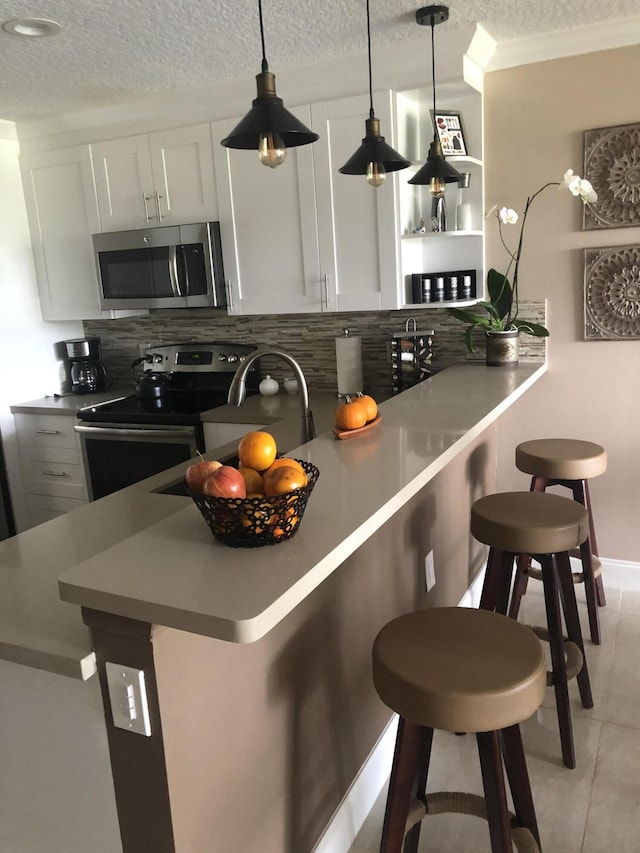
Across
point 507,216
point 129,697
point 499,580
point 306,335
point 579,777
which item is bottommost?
point 579,777

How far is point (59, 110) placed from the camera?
3.47 metres

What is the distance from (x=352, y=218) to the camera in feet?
10.0

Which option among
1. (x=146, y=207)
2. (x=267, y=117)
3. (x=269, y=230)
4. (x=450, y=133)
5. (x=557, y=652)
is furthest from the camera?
(x=146, y=207)

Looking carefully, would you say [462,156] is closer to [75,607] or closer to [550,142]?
[550,142]

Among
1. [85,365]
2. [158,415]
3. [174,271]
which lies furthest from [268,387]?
[85,365]

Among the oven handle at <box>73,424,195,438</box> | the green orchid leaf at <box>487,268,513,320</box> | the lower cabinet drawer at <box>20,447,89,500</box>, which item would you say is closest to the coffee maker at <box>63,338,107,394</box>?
the lower cabinet drawer at <box>20,447,89,500</box>

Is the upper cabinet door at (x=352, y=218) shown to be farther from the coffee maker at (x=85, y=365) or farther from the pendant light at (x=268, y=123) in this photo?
the coffee maker at (x=85, y=365)

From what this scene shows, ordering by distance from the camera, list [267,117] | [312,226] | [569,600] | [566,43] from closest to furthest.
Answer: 1. [267,117]
2. [569,600]
3. [566,43]
4. [312,226]

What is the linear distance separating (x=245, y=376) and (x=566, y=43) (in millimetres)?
2043

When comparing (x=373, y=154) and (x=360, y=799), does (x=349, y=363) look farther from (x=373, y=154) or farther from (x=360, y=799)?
(x=360, y=799)

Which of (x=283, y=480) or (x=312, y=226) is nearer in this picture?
(x=283, y=480)

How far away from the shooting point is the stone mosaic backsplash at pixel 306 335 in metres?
3.31

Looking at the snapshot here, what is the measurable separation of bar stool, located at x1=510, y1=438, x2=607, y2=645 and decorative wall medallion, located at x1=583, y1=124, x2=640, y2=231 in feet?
3.22

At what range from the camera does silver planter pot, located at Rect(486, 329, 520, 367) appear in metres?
3.02
